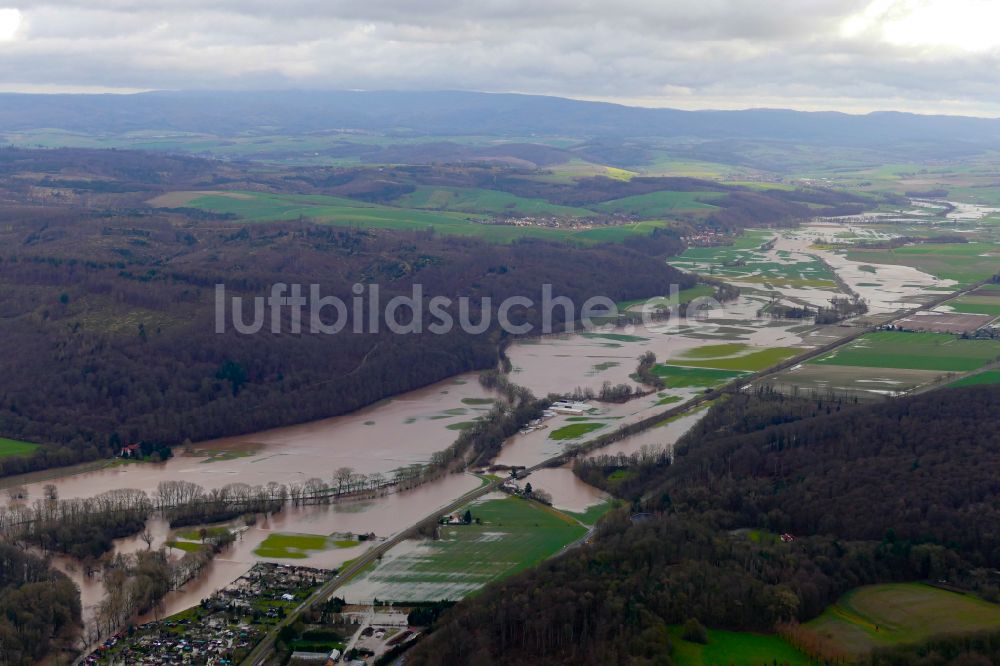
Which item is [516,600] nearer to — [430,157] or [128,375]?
[128,375]

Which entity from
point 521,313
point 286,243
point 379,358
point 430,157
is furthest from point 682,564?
point 430,157

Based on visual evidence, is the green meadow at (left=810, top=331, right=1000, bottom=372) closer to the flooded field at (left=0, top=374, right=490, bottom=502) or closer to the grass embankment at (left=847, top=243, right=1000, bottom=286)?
the flooded field at (left=0, top=374, right=490, bottom=502)

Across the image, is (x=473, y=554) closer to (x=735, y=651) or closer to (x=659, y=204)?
(x=735, y=651)

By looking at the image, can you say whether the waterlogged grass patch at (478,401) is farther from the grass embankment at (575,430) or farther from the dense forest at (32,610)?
the dense forest at (32,610)

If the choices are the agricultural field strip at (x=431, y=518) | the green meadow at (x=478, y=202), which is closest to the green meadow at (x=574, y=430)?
the agricultural field strip at (x=431, y=518)

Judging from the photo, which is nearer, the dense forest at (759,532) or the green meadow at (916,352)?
the dense forest at (759,532)

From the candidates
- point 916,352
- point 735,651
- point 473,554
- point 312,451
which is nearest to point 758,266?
point 916,352
